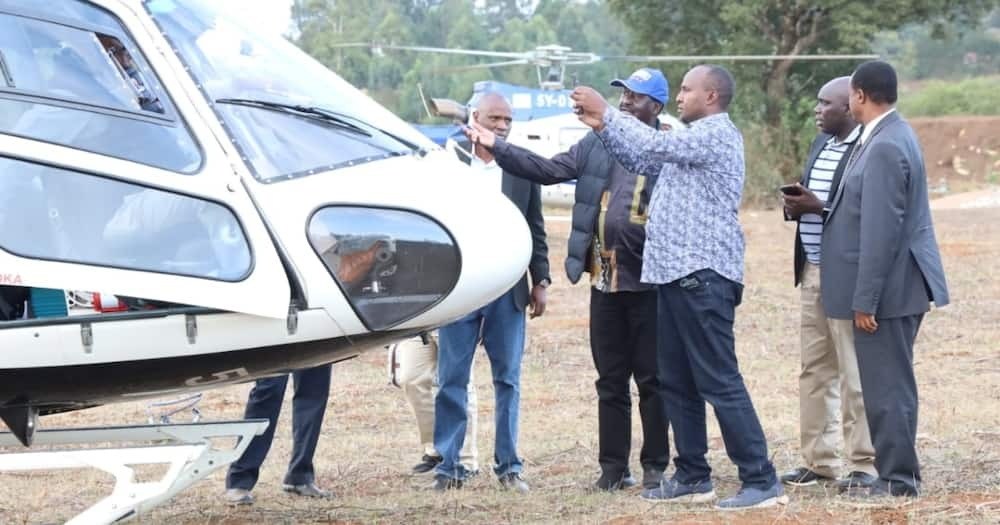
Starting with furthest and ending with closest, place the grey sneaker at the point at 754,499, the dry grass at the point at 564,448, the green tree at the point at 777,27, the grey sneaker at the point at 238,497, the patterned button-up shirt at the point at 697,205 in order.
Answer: the green tree at the point at 777,27
the grey sneaker at the point at 238,497
the dry grass at the point at 564,448
the grey sneaker at the point at 754,499
the patterned button-up shirt at the point at 697,205

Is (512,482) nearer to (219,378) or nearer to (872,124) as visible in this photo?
(219,378)

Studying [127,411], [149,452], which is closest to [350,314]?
[149,452]

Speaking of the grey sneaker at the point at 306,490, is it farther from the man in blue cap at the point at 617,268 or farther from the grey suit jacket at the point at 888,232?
the grey suit jacket at the point at 888,232

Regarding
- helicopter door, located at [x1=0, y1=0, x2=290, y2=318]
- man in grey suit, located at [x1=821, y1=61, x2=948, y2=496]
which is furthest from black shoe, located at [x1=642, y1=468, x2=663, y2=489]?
helicopter door, located at [x1=0, y1=0, x2=290, y2=318]

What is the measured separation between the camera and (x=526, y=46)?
312 ft

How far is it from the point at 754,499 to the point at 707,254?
111 cm

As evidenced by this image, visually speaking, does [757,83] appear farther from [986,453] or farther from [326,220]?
[326,220]

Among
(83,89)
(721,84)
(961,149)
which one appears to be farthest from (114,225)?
(961,149)

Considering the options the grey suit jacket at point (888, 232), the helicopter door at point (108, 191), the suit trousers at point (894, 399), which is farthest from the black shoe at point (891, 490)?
the helicopter door at point (108, 191)

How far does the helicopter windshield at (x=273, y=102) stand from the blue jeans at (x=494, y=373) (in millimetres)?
1541

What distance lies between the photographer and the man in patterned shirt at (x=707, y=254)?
19.1 feet

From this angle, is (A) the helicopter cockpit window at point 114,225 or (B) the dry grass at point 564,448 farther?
(B) the dry grass at point 564,448

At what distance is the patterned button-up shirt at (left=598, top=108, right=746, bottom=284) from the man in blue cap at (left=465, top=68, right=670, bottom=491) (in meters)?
0.53

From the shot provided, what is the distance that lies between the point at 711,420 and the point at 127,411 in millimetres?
A: 4431
